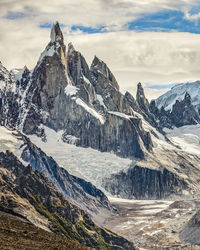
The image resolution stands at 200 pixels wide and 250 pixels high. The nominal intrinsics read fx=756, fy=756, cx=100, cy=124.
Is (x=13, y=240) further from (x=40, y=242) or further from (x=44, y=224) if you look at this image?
(x=44, y=224)

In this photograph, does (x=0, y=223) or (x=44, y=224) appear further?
(x=44, y=224)

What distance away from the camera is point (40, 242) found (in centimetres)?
13012

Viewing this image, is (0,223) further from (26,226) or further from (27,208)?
(27,208)

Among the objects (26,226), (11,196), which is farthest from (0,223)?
(11,196)

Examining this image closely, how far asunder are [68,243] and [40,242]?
26.7 ft

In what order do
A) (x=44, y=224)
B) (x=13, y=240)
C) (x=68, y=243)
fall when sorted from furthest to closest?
(x=44, y=224) → (x=68, y=243) → (x=13, y=240)

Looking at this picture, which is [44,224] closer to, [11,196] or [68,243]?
[11,196]

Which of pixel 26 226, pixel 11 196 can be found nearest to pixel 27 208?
pixel 11 196

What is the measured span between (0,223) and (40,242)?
35.3ft

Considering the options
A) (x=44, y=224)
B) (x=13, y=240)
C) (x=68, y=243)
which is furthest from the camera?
(x=44, y=224)

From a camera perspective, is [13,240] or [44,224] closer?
[13,240]

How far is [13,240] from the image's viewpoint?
412ft

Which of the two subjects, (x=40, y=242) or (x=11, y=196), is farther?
(x=11, y=196)

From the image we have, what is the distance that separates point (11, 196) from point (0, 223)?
193 ft
